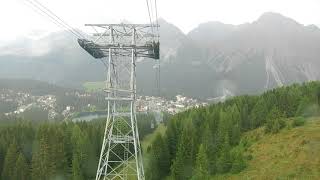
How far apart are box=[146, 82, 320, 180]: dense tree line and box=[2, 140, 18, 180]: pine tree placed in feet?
76.5

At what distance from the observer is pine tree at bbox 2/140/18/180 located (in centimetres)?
7769

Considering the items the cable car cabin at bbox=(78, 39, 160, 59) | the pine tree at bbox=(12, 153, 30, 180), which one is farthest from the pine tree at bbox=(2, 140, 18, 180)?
the cable car cabin at bbox=(78, 39, 160, 59)

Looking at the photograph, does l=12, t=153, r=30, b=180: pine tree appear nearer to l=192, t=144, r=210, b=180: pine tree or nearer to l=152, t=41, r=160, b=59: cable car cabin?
l=192, t=144, r=210, b=180: pine tree

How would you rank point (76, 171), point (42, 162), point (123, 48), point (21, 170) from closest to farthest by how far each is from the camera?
point (123, 48) < point (76, 171) < point (21, 170) < point (42, 162)

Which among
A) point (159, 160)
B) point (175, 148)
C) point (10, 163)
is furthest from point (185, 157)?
point (10, 163)

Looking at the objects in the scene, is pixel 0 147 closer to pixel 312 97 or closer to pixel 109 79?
pixel 109 79

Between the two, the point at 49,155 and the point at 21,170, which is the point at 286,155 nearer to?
the point at 49,155

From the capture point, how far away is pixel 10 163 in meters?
78.8

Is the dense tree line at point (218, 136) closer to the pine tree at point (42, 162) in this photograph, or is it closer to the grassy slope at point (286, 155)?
the grassy slope at point (286, 155)

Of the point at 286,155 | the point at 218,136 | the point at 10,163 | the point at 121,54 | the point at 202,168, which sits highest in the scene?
the point at 121,54

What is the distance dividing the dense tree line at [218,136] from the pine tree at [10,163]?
23.3 m

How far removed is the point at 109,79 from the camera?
3409cm

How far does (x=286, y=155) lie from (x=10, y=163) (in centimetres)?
4588

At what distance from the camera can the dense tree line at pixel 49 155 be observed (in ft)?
253
